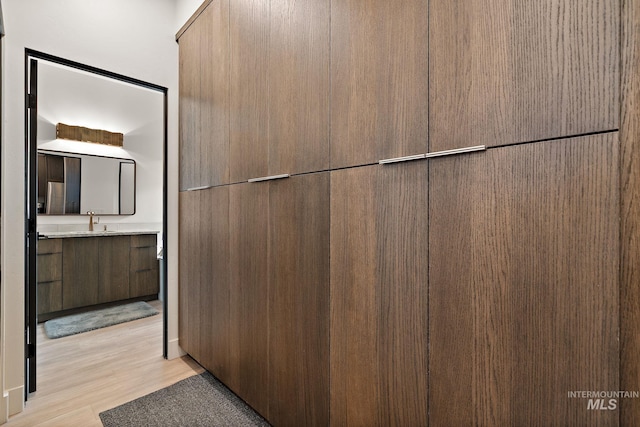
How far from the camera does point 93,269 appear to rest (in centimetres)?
372

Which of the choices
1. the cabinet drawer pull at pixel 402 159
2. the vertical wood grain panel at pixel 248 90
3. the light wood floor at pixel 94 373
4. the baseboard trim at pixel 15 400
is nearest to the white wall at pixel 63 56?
the baseboard trim at pixel 15 400

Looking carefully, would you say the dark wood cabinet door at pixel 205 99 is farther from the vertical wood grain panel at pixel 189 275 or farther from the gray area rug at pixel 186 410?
the gray area rug at pixel 186 410

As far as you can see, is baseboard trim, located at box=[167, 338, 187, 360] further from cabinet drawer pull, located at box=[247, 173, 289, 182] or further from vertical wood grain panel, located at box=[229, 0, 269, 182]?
cabinet drawer pull, located at box=[247, 173, 289, 182]

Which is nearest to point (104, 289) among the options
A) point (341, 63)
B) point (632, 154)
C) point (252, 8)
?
point (252, 8)

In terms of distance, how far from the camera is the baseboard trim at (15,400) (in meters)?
1.83

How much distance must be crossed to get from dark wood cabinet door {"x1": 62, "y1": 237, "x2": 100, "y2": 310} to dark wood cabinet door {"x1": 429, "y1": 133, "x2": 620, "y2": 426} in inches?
163

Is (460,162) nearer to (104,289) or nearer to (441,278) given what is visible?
(441,278)

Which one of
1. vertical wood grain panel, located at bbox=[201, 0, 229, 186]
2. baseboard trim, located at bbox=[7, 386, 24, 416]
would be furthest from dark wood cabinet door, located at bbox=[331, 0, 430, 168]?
baseboard trim, located at bbox=[7, 386, 24, 416]

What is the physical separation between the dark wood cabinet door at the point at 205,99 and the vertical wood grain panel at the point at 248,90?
0.30 ft

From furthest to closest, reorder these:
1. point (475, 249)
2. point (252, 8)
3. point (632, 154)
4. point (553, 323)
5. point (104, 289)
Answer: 1. point (104, 289)
2. point (252, 8)
3. point (475, 249)
4. point (553, 323)
5. point (632, 154)

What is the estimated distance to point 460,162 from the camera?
0.93 metres

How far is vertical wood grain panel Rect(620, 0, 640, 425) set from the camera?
66cm

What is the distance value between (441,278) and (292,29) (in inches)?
51.0

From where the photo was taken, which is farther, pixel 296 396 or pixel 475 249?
pixel 296 396
